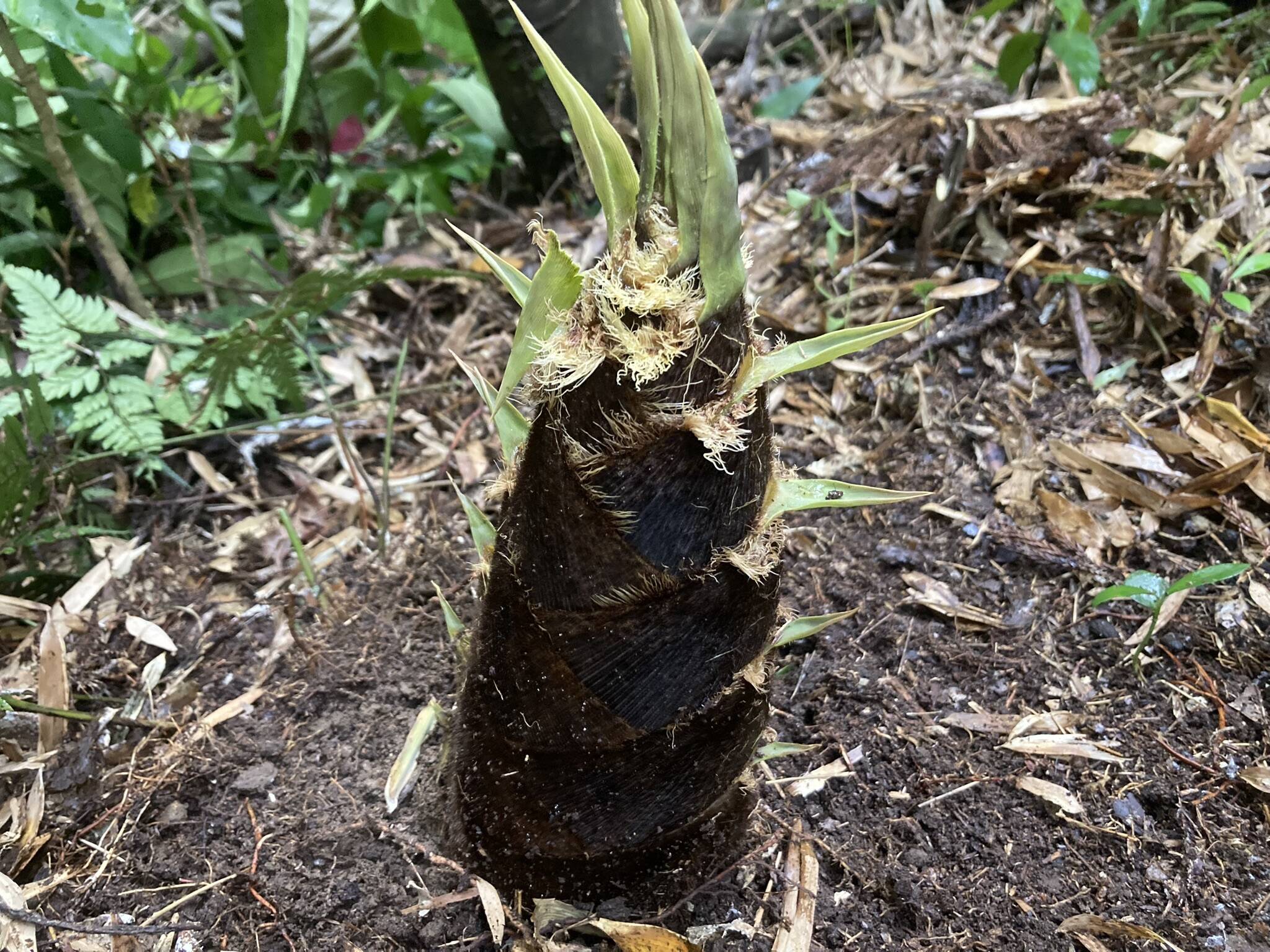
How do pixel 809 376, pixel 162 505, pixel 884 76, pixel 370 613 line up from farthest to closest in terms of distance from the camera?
pixel 884 76
pixel 809 376
pixel 162 505
pixel 370 613

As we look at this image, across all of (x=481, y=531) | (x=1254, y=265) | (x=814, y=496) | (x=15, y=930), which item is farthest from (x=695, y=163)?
(x=1254, y=265)

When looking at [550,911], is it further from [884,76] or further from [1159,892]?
[884,76]

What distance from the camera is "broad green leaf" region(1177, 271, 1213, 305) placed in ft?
6.30

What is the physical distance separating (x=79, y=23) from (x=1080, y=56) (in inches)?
104

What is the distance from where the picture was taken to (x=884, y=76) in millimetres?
3430

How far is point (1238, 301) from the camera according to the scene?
191 cm

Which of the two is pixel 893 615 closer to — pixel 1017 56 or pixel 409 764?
pixel 409 764

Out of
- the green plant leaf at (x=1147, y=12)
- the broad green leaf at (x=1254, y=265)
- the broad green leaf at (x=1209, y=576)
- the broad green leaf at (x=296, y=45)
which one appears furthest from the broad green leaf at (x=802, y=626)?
the green plant leaf at (x=1147, y=12)

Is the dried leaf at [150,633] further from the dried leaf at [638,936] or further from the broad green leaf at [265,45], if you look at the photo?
the broad green leaf at [265,45]

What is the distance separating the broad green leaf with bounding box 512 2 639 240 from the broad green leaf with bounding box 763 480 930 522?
1.13ft

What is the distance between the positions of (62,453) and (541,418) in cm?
153

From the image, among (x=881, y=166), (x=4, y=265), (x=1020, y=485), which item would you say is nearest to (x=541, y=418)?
(x=1020, y=485)

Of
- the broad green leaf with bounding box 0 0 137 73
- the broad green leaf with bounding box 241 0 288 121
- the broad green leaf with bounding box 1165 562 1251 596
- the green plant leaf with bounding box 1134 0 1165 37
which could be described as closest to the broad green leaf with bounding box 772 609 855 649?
the broad green leaf with bounding box 1165 562 1251 596

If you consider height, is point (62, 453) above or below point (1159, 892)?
above
